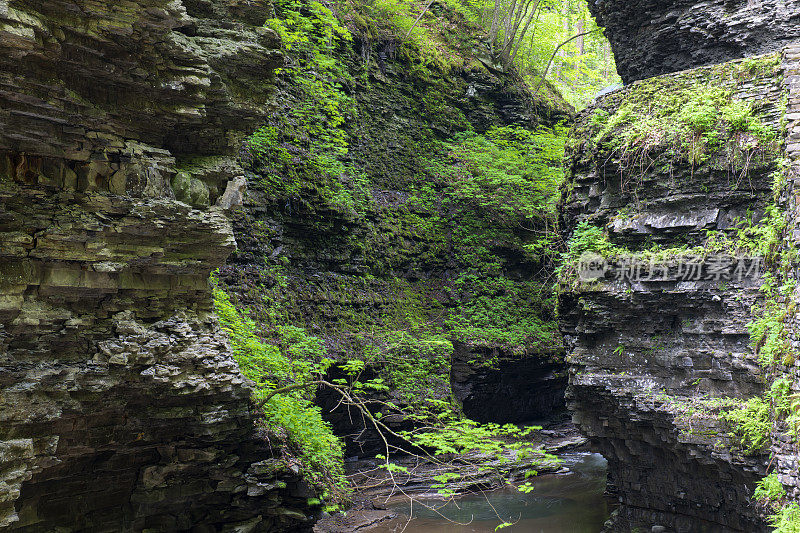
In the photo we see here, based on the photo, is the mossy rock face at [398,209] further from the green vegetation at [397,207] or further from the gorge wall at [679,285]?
the gorge wall at [679,285]

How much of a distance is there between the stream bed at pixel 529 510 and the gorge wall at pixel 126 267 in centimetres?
517

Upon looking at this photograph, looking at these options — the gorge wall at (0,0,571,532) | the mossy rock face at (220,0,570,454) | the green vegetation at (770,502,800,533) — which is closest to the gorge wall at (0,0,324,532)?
the gorge wall at (0,0,571,532)

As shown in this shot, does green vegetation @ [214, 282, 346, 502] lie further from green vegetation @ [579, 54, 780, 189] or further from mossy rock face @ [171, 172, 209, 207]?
green vegetation @ [579, 54, 780, 189]

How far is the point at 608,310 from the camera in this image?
10.3 meters

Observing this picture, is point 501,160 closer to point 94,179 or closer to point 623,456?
point 623,456

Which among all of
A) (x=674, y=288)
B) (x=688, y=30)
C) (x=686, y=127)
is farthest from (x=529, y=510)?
(x=688, y=30)

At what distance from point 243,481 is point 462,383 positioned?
33.6ft

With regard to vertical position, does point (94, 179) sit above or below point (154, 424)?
above

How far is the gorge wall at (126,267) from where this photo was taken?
4699 millimetres

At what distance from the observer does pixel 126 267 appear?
18.3 ft

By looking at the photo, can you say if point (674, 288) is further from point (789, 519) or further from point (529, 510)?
point (529, 510)

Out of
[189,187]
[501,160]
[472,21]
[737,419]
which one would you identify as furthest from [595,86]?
[189,187]

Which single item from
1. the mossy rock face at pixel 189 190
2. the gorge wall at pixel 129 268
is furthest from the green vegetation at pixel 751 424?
the mossy rock face at pixel 189 190

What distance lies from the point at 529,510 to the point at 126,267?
33.3 ft
